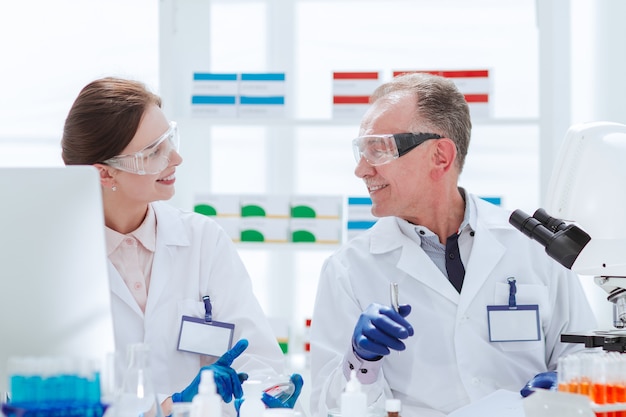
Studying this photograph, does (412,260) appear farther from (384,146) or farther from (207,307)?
(207,307)

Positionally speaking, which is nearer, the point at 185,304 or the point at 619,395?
the point at 619,395

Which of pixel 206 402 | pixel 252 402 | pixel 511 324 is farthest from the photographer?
pixel 511 324

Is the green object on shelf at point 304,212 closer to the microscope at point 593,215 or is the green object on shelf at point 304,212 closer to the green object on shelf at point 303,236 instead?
the green object on shelf at point 303,236

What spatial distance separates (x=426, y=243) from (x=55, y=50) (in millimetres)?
2501

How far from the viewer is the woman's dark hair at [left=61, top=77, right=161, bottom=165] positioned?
2.21 metres

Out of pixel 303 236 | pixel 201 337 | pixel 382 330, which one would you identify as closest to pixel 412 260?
pixel 382 330

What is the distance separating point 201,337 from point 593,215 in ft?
3.62

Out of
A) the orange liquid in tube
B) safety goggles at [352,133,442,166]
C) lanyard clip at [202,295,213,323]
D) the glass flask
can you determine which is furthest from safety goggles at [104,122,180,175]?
the orange liquid in tube

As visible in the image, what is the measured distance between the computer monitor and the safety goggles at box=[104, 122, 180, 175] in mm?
904

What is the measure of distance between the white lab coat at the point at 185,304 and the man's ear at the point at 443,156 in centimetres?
63

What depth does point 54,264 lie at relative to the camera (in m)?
1.28

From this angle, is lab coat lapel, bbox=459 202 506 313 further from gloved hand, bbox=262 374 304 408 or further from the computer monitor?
the computer monitor

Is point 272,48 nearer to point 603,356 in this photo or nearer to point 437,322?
point 437,322

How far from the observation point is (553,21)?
138 inches
